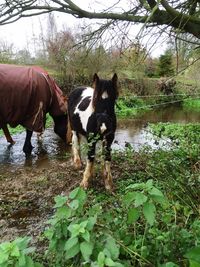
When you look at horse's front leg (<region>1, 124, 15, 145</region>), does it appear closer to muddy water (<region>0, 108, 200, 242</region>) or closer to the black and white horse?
muddy water (<region>0, 108, 200, 242</region>)

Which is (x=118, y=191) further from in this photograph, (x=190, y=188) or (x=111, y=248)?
(x=111, y=248)

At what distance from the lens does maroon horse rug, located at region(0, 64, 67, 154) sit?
909cm

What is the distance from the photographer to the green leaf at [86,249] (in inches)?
80.3

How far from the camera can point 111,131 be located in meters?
6.29

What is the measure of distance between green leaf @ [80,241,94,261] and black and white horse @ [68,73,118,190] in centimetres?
311

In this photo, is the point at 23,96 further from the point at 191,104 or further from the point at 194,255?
the point at 191,104

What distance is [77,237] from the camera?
212 centimetres

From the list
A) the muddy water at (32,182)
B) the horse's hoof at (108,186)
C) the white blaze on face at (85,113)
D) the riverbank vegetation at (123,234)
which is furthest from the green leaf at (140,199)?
the white blaze on face at (85,113)

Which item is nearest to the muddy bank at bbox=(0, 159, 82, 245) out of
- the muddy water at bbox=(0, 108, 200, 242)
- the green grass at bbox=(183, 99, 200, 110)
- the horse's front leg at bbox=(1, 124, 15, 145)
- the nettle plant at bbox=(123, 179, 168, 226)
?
the muddy water at bbox=(0, 108, 200, 242)

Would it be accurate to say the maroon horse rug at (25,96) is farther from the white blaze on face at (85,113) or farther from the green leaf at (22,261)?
the green leaf at (22,261)

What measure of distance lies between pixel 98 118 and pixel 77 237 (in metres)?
3.97

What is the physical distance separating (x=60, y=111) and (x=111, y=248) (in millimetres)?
8164

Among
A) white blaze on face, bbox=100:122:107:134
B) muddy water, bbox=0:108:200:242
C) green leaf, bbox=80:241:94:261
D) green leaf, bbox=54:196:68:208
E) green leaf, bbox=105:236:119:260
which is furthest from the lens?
white blaze on face, bbox=100:122:107:134

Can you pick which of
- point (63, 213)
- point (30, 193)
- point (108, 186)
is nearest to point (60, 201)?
point (63, 213)
